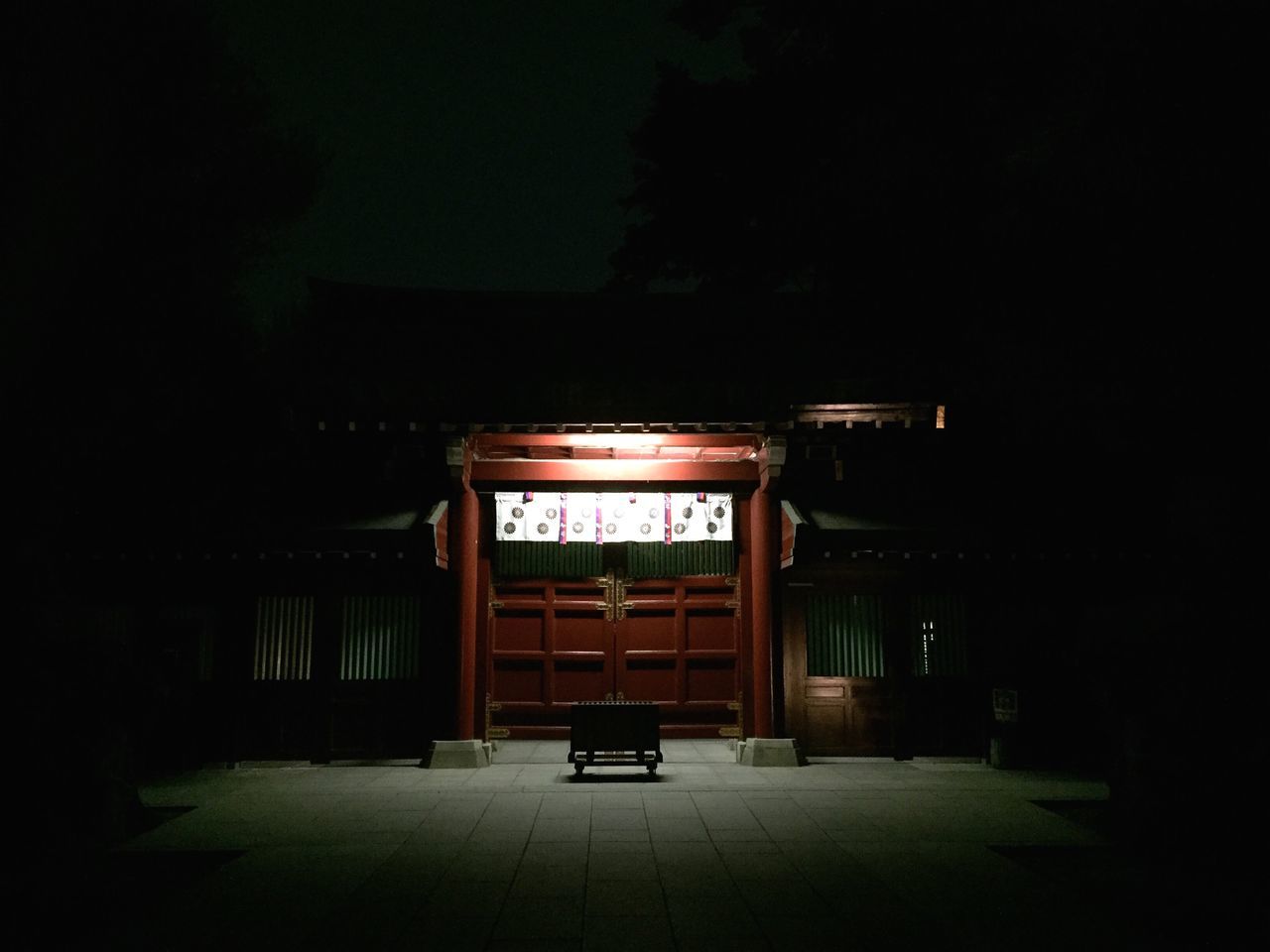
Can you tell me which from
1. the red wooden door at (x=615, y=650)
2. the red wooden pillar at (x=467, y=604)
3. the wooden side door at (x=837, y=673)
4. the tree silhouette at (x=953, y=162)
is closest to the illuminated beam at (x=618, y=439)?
the red wooden pillar at (x=467, y=604)

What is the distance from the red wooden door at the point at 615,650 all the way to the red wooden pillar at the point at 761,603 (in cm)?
177

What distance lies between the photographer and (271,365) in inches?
633

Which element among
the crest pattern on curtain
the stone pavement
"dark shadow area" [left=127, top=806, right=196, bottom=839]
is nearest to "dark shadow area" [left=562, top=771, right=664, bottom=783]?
the stone pavement

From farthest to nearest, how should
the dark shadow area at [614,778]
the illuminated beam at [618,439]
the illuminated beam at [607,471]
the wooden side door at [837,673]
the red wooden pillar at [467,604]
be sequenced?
the wooden side door at [837,673]
the illuminated beam at [607,471]
the illuminated beam at [618,439]
the red wooden pillar at [467,604]
the dark shadow area at [614,778]

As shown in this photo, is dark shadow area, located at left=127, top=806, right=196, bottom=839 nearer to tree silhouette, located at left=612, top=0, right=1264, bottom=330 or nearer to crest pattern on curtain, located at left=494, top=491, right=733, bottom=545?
crest pattern on curtain, located at left=494, top=491, right=733, bottom=545

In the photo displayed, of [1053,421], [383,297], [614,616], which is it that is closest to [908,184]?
[1053,421]

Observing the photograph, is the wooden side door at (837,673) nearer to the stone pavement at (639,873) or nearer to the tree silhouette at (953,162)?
the stone pavement at (639,873)

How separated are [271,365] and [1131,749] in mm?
13904

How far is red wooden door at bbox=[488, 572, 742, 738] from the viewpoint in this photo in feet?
44.1

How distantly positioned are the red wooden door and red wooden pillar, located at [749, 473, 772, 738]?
5.82ft

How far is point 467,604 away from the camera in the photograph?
11.5 meters

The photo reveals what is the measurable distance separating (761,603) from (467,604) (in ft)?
11.9

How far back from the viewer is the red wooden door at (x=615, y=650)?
13.4m

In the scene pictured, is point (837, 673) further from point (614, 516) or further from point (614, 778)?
point (614, 516)
